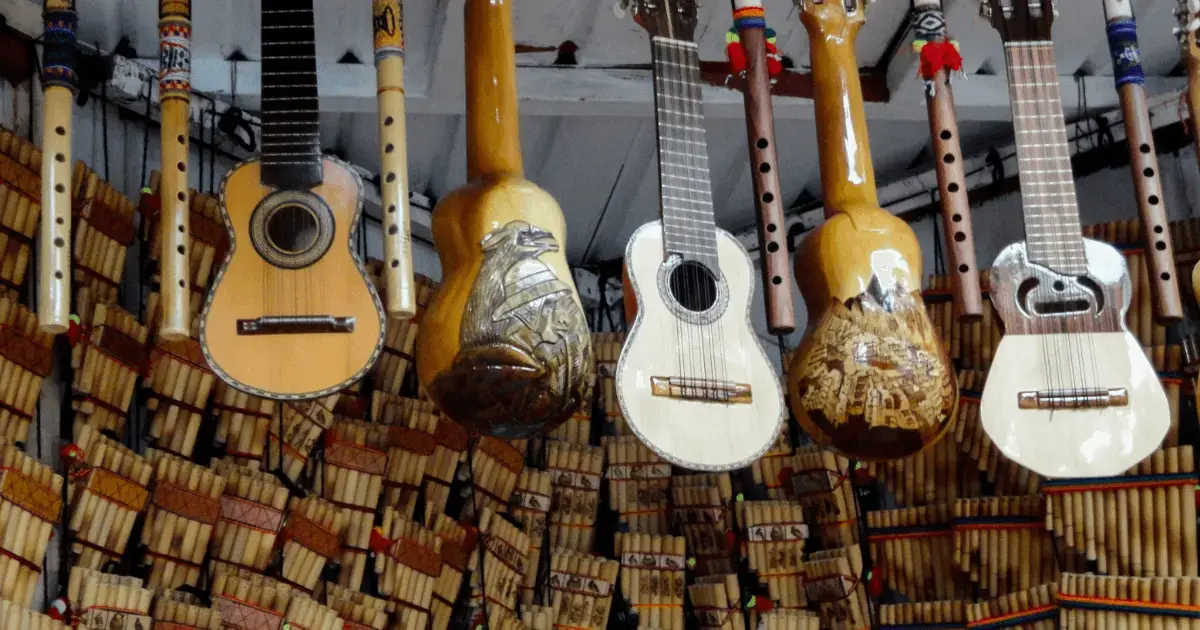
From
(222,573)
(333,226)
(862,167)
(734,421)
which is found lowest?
(222,573)

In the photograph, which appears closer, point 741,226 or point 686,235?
point 686,235

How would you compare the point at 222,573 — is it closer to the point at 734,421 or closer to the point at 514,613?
the point at 514,613

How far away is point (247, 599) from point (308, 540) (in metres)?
0.35

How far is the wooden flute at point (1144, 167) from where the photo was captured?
390cm

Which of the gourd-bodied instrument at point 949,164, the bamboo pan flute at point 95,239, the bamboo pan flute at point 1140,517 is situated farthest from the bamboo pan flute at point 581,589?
the gourd-bodied instrument at point 949,164

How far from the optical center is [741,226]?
6848mm

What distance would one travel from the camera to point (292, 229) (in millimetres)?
3514

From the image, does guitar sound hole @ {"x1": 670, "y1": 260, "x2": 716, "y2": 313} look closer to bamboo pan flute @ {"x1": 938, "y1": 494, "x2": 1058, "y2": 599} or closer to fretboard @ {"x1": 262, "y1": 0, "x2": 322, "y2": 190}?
fretboard @ {"x1": 262, "y1": 0, "x2": 322, "y2": 190}

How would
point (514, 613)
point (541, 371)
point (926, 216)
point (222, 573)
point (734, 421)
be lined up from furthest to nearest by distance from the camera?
point (926, 216), point (514, 613), point (222, 573), point (734, 421), point (541, 371)

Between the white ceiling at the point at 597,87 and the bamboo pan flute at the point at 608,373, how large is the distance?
2.16 feet

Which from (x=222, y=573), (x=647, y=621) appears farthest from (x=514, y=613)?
(x=222, y=573)

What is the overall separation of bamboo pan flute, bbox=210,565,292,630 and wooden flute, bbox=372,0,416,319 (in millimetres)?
1376

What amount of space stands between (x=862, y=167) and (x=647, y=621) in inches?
94.1

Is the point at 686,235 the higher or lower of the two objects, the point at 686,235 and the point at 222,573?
the higher
